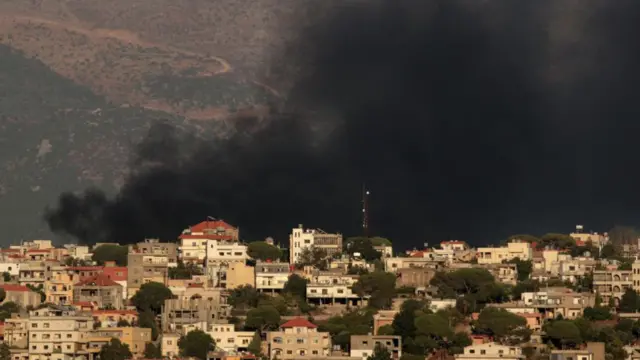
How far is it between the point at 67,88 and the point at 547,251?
36.4 metres

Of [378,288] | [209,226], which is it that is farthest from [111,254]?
[378,288]

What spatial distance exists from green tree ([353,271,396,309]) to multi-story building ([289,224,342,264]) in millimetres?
10010

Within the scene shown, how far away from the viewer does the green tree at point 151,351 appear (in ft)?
361

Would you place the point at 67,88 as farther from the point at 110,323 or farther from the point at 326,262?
the point at 110,323

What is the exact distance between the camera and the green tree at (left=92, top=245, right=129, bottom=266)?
421ft

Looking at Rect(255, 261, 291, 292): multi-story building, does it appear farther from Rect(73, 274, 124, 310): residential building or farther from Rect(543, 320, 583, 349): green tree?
Rect(543, 320, 583, 349): green tree

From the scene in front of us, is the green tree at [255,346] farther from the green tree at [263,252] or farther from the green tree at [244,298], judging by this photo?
the green tree at [263,252]

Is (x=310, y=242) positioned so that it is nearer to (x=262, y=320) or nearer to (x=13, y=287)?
(x=13, y=287)

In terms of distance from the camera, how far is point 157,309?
117 m

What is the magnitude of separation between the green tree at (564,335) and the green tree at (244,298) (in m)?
12.1

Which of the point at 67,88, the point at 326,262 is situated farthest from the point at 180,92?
the point at 326,262

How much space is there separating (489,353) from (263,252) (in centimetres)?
2279

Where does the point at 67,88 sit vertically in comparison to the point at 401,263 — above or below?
above

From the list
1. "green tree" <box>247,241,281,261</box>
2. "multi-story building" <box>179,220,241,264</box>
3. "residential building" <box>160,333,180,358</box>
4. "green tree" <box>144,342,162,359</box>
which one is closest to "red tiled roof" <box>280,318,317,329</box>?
"residential building" <box>160,333,180,358</box>
